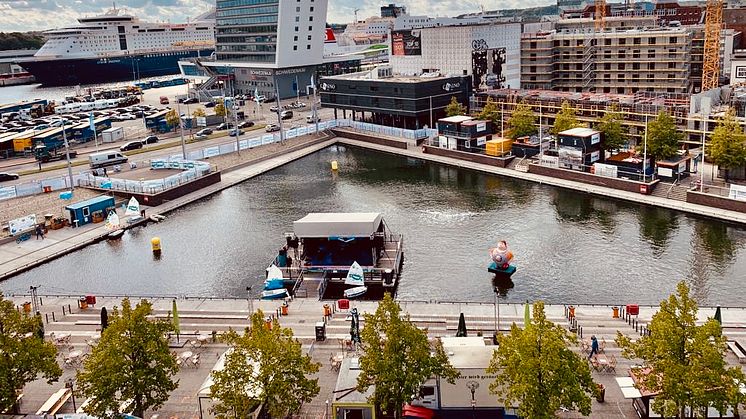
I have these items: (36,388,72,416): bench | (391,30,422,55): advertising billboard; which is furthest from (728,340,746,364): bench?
(391,30,422,55): advertising billboard

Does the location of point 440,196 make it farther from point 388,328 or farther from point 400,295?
point 388,328

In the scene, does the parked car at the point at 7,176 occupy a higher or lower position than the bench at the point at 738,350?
higher

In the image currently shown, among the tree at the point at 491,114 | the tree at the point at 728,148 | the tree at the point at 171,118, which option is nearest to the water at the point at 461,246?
the tree at the point at 728,148

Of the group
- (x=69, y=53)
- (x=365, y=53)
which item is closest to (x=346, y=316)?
(x=365, y=53)

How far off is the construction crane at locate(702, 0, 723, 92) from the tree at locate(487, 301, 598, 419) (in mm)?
72523

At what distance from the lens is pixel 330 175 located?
Answer: 228 ft

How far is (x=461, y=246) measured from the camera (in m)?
45.1

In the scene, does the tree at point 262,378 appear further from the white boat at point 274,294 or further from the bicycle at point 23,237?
the bicycle at point 23,237

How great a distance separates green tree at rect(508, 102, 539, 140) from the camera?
7150 centimetres

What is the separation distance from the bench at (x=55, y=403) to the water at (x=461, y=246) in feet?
44.9

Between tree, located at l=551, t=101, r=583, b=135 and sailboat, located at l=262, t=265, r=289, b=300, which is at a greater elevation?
tree, located at l=551, t=101, r=583, b=135

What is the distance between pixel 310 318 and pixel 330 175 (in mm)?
37349

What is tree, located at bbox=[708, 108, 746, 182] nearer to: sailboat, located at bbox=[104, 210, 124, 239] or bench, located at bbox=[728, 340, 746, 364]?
bench, located at bbox=[728, 340, 746, 364]

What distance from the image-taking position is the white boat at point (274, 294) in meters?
37.4
